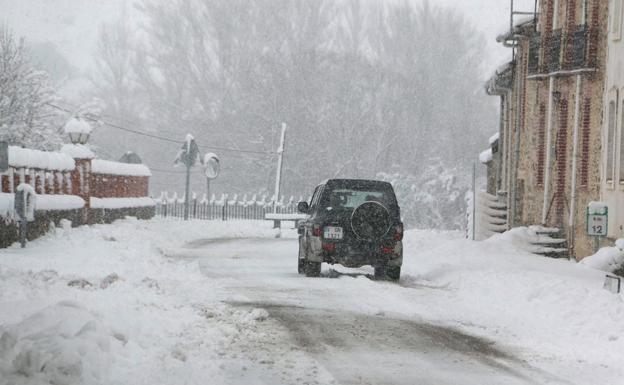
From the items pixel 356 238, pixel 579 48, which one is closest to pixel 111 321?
pixel 356 238

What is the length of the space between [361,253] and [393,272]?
78 cm

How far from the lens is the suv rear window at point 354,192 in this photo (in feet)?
55.6

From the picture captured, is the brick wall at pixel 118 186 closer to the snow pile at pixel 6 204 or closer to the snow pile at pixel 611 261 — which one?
the snow pile at pixel 6 204

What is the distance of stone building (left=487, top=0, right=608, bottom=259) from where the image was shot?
2364 cm

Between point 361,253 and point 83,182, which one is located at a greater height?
point 83,182

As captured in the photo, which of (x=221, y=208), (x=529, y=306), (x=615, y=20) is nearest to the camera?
(x=529, y=306)

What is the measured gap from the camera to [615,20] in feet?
73.3

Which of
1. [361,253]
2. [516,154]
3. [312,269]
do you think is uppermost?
[516,154]

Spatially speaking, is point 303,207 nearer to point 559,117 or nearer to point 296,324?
point 296,324

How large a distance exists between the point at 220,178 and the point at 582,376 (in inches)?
2582

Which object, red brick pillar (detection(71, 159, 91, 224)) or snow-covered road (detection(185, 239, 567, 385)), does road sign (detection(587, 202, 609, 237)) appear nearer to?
snow-covered road (detection(185, 239, 567, 385))

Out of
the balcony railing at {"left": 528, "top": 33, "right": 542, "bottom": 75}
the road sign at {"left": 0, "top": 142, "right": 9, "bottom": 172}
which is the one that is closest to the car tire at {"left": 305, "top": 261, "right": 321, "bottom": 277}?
the road sign at {"left": 0, "top": 142, "right": 9, "bottom": 172}

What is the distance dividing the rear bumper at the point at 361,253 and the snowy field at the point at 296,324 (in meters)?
0.39

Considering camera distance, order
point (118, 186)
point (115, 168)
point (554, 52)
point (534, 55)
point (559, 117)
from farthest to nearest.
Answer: point (118, 186) < point (115, 168) < point (534, 55) < point (559, 117) < point (554, 52)
